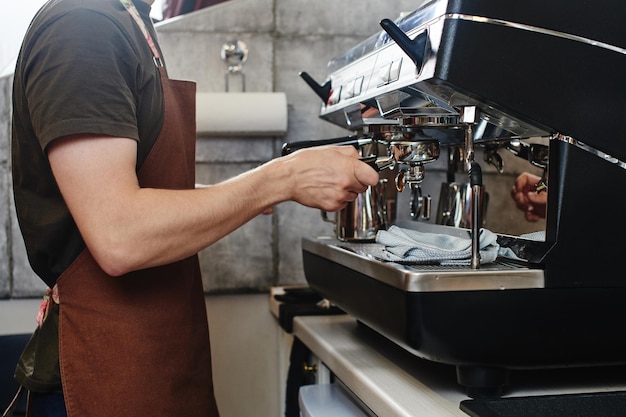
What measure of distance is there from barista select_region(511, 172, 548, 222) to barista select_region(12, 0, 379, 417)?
1.25 ft

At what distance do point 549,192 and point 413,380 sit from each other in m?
0.36

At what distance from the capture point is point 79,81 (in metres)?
1.00

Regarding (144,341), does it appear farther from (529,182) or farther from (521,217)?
(529,182)

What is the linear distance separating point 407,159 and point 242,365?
1386 mm

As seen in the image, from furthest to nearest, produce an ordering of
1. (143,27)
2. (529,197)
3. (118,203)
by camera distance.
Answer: (529,197), (143,27), (118,203)

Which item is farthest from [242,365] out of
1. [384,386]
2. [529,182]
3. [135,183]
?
[135,183]

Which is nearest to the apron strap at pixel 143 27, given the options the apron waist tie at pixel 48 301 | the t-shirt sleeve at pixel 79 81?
the t-shirt sleeve at pixel 79 81

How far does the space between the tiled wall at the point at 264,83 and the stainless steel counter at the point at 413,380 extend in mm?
938

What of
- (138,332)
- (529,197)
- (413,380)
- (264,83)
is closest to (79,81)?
(138,332)

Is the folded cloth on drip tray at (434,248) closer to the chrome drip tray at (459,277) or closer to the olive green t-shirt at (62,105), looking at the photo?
the chrome drip tray at (459,277)

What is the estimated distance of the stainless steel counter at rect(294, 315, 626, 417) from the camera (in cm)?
105

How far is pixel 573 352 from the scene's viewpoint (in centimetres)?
104

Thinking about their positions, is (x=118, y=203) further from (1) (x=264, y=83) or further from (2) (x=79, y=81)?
(1) (x=264, y=83)

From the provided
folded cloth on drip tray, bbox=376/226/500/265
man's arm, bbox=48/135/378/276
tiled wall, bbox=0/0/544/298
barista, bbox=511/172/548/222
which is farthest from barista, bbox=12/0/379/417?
tiled wall, bbox=0/0/544/298
